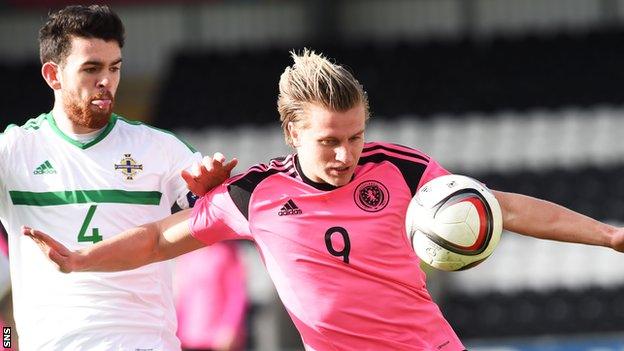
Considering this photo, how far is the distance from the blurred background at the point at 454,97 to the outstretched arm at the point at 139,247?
6.90 meters

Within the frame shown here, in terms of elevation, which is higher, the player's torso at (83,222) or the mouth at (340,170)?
the mouth at (340,170)

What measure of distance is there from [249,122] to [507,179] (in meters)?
3.99

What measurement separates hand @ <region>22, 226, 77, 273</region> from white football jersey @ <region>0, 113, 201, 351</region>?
40 centimetres

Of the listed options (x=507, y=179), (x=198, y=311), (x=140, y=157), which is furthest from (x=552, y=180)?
(x=140, y=157)

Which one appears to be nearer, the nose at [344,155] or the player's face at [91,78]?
the nose at [344,155]

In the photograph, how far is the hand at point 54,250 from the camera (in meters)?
4.50

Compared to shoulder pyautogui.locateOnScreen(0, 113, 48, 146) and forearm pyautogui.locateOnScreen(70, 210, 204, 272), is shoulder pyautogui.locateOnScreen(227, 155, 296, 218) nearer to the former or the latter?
forearm pyautogui.locateOnScreen(70, 210, 204, 272)

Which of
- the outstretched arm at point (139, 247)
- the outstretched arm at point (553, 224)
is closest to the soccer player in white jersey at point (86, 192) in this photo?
the outstretched arm at point (139, 247)

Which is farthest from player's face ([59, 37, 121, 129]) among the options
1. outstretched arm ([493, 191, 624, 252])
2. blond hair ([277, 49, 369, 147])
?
outstretched arm ([493, 191, 624, 252])

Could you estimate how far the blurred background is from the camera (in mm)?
13773

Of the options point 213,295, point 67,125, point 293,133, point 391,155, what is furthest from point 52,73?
point 213,295

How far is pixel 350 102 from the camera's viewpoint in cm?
445

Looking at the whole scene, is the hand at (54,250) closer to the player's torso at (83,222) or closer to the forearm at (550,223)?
the player's torso at (83,222)

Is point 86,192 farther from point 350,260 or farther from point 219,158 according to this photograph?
point 350,260
